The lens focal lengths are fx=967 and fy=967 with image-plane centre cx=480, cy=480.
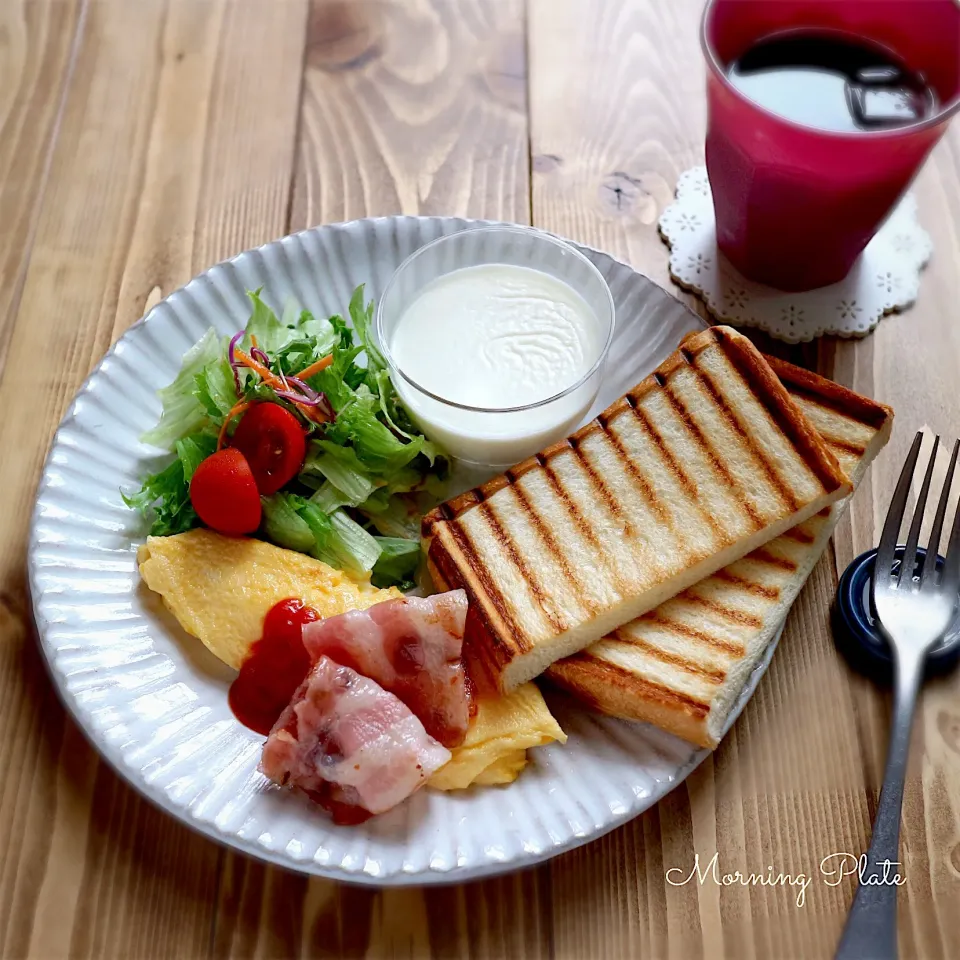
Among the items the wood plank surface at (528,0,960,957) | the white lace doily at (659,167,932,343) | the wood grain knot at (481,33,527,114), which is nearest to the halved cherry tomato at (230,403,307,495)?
the wood plank surface at (528,0,960,957)

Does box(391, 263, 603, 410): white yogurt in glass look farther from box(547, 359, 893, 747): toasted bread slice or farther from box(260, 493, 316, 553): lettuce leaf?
box(547, 359, 893, 747): toasted bread slice

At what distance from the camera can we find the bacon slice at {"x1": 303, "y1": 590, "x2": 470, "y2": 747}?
2.01 metres

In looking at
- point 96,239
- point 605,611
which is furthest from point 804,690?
point 96,239

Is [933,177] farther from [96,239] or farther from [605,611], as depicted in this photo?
[96,239]

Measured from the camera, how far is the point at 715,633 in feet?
6.93

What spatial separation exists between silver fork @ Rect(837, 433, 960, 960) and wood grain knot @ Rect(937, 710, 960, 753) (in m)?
0.11

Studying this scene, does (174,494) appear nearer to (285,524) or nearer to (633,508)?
(285,524)

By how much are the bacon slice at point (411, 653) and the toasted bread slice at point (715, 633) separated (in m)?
0.25

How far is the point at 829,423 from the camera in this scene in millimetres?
2352

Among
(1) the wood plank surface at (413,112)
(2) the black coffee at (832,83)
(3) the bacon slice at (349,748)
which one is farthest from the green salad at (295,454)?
(2) the black coffee at (832,83)

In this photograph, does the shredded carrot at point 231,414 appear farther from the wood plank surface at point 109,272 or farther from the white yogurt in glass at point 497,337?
the wood plank surface at point 109,272

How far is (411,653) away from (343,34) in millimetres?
2340

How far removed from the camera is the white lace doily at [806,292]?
2.67 m

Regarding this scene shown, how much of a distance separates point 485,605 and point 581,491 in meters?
0.37
